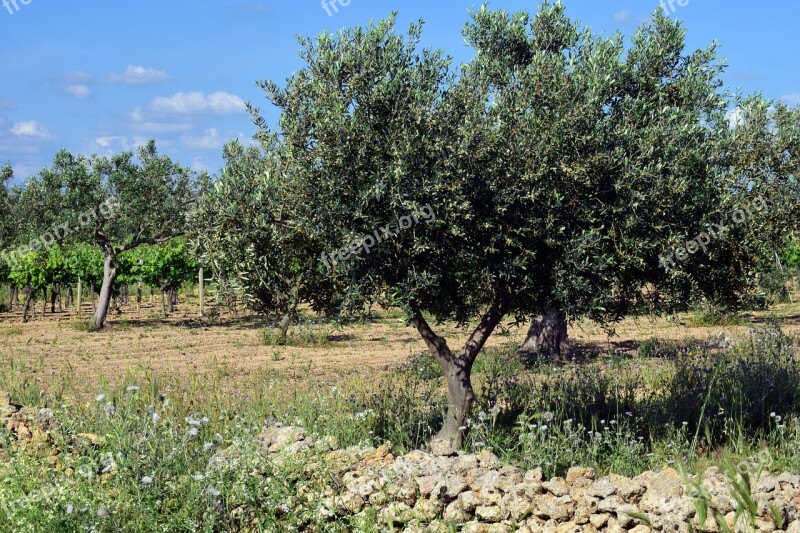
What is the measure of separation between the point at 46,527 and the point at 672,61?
9.51 metres

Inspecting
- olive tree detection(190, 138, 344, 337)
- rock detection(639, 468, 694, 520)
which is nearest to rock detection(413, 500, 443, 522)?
rock detection(639, 468, 694, 520)

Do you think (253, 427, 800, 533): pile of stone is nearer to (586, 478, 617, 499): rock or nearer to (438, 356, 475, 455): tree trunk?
(586, 478, 617, 499): rock

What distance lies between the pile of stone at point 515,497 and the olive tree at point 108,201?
85.0ft

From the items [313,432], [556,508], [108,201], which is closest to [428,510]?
[556,508]

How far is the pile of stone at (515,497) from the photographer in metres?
6.80

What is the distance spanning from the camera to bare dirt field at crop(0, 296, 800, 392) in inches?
782

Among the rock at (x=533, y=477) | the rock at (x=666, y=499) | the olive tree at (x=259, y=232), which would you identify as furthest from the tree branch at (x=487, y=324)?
the rock at (x=666, y=499)

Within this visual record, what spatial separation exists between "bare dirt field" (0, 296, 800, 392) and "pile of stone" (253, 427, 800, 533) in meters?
7.40

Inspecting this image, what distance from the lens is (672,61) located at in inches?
461

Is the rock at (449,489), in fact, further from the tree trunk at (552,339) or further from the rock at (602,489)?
the tree trunk at (552,339)

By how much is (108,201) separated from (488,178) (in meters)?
25.4

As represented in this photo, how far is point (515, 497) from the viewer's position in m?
7.39

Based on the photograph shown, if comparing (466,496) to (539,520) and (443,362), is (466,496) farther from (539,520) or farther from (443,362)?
(443,362)

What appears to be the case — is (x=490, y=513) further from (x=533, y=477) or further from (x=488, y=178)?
(x=488, y=178)
